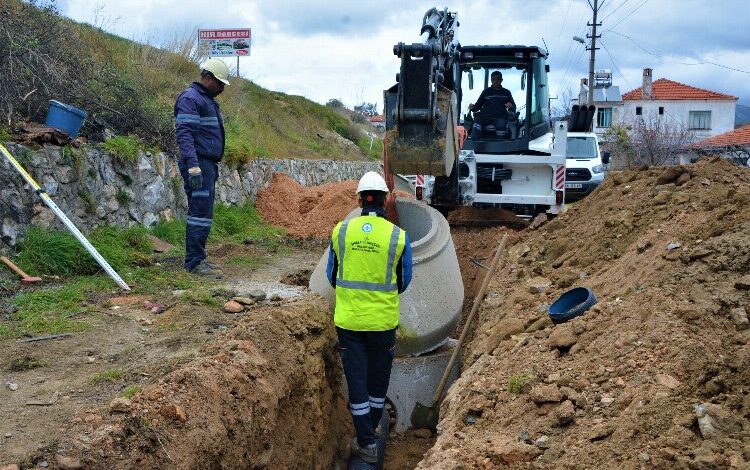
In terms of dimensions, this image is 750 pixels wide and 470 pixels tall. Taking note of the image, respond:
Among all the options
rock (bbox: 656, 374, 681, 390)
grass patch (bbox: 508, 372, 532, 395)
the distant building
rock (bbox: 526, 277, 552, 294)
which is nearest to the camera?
rock (bbox: 656, 374, 681, 390)

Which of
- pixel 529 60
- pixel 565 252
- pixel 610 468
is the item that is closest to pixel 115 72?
pixel 529 60

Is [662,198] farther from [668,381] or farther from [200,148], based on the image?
[200,148]

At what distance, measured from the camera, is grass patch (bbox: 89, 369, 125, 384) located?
4.76 meters

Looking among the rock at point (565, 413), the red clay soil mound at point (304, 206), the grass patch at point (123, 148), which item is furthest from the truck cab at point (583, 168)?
the rock at point (565, 413)

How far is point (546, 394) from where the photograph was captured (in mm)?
4129

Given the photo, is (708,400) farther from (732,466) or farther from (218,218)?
(218,218)

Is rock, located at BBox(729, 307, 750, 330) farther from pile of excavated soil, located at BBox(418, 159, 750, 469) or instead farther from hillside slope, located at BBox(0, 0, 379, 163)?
hillside slope, located at BBox(0, 0, 379, 163)

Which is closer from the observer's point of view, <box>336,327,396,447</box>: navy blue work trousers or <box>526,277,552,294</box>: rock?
<box>336,327,396,447</box>: navy blue work trousers

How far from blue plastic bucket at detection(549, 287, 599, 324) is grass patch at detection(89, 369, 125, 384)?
3075mm

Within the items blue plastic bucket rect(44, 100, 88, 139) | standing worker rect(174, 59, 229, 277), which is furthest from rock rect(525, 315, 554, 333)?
blue plastic bucket rect(44, 100, 88, 139)

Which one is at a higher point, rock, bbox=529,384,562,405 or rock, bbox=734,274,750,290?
rock, bbox=734,274,750,290

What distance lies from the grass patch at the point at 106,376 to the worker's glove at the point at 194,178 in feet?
9.97

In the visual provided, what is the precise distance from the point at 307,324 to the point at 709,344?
3.42 m

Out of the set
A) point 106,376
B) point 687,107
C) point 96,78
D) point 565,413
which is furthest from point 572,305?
point 687,107
